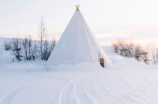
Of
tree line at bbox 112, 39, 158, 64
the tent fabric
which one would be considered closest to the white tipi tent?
the tent fabric

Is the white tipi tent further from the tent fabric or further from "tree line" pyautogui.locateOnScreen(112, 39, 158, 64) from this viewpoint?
"tree line" pyautogui.locateOnScreen(112, 39, 158, 64)

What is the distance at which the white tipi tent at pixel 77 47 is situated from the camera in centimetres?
1504

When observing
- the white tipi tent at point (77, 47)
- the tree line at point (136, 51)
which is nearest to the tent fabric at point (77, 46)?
the white tipi tent at point (77, 47)

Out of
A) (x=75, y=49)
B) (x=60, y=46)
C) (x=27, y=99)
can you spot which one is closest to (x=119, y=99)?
(x=27, y=99)

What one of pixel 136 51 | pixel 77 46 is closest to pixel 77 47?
pixel 77 46

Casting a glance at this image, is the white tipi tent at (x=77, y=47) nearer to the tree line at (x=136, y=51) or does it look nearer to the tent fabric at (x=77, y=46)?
the tent fabric at (x=77, y=46)

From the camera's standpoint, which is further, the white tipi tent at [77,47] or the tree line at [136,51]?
the tree line at [136,51]

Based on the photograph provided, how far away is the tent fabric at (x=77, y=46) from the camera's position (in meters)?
15.0

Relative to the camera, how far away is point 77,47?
607 inches

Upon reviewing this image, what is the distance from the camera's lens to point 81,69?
14.3 metres

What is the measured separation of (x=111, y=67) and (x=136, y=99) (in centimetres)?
1119

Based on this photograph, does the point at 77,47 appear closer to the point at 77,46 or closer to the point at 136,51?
the point at 77,46

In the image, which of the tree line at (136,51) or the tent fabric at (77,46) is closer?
the tent fabric at (77,46)

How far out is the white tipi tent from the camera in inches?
592
